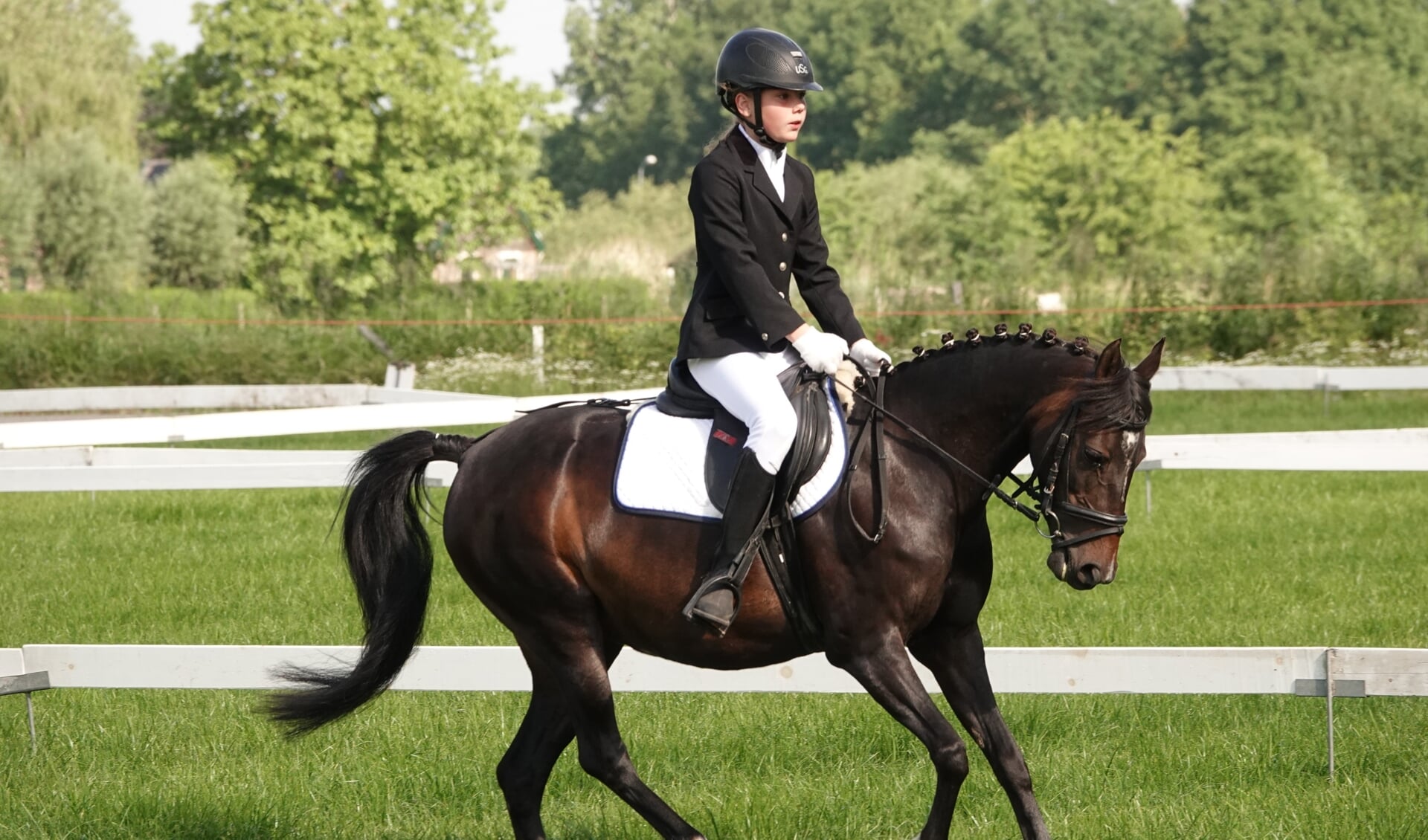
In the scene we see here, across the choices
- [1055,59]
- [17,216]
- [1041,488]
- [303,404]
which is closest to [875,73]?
[1055,59]

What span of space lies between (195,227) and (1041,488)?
4159 cm

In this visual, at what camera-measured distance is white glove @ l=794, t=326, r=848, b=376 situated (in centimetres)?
495

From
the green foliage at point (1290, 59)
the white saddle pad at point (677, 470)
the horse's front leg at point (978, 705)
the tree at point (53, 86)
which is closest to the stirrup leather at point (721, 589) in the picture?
the white saddle pad at point (677, 470)

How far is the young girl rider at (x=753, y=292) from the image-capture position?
16.1 ft

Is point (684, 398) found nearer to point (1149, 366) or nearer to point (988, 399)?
point (988, 399)

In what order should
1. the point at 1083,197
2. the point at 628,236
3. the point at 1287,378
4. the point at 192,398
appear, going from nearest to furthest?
the point at 192,398 → the point at 1287,378 → the point at 628,236 → the point at 1083,197

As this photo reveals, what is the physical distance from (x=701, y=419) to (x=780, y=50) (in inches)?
48.4

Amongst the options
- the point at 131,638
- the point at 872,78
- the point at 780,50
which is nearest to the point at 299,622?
the point at 131,638

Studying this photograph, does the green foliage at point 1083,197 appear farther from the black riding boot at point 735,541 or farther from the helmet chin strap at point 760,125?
the black riding boot at point 735,541

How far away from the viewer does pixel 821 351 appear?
195 inches

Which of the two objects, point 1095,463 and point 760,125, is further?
point 760,125

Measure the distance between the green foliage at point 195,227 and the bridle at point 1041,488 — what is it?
1615 inches

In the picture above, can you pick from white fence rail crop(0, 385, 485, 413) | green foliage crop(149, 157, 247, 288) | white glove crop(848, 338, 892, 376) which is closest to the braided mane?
white glove crop(848, 338, 892, 376)

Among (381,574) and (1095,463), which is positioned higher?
(1095,463)
